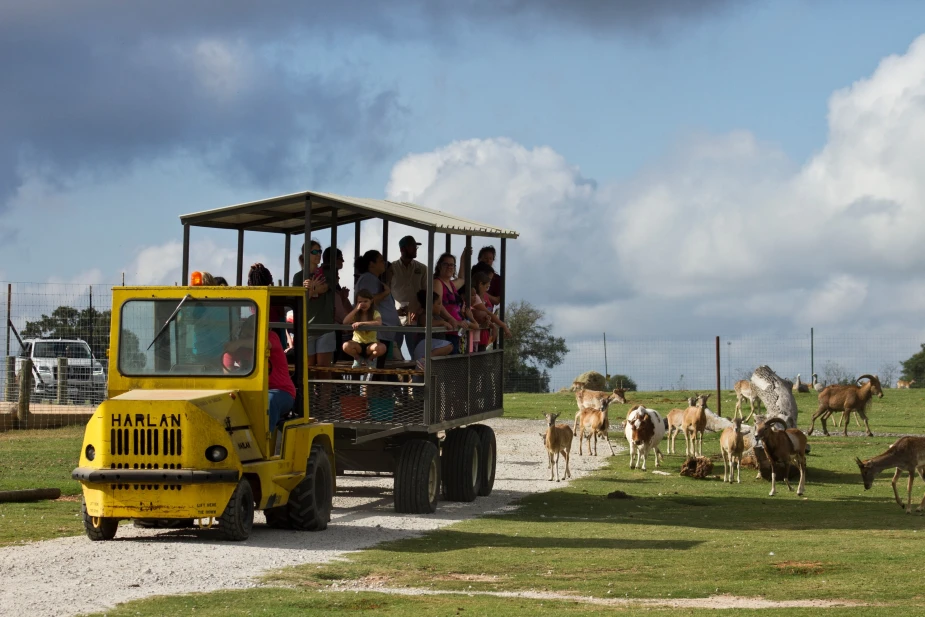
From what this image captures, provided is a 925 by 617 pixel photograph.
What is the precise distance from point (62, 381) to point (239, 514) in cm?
2247

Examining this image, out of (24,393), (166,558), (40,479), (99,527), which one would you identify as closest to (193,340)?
(99,527)

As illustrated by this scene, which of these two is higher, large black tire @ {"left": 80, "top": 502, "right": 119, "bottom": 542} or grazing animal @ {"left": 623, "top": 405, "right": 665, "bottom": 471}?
grazing animal @ {"left": 623, "top": 405, "right": 665, "bottom": 471}

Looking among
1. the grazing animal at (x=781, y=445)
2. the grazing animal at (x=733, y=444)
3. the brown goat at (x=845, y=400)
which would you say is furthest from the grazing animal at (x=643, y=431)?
the brown goat at (x=845, y=400)

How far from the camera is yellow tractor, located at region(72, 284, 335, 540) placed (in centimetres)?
1231

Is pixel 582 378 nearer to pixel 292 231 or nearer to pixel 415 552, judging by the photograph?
pixel 292 231

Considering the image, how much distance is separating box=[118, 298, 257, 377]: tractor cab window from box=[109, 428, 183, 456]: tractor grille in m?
1.02

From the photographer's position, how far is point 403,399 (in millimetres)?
16359

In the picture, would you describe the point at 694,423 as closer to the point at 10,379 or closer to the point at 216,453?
the point at 216,453

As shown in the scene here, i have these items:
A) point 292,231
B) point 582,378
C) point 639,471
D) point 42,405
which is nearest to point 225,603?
point 292,231

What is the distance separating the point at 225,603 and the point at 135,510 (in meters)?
3.09

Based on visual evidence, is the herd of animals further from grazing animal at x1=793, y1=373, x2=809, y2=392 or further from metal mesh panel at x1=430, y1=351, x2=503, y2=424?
grazing animal at x1=793, y1=373, x2=809, y2=392

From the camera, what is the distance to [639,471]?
77.2ft

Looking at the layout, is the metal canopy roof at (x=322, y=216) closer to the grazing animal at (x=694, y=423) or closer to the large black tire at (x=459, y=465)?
the large black tire at (x=459, y=465)

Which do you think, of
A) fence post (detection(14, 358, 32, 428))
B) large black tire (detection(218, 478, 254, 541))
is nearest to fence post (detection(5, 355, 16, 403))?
fence post (detection(14, 358, 32, 428))
